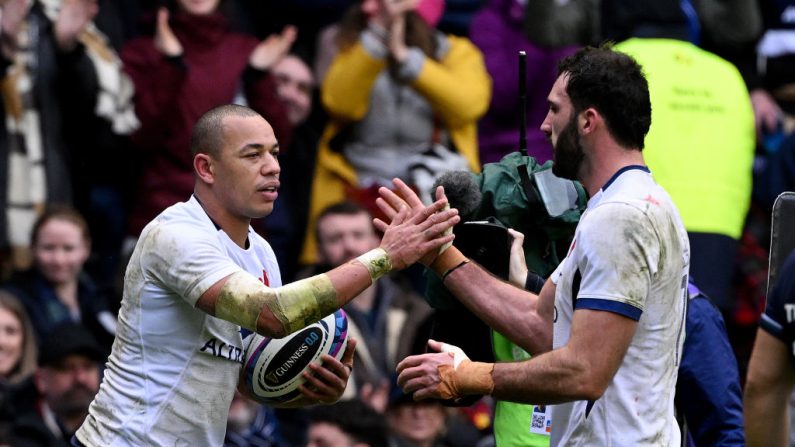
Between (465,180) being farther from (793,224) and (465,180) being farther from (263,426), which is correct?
(263,426)

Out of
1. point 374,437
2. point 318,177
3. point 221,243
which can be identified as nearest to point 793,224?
point 221,243

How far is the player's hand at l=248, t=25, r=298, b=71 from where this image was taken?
10.5 meters

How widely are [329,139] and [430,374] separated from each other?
482cm

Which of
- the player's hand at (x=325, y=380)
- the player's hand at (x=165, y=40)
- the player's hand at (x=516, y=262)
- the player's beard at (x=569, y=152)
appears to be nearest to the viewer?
the player's beard at (x=569, y=152)

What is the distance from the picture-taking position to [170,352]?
→ 6625mm

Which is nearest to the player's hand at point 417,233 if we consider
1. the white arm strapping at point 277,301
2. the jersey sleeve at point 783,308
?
the white arm strapping at point 277,301

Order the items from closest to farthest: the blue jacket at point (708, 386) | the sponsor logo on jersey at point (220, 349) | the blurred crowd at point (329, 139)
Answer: the sponsor logo on jersey at point (220, 349) < the blue jacket at point (708, 386) < the blurred crowd at point (329, 139)

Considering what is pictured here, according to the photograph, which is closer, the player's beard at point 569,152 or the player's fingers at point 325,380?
the player's beard at point 569,152

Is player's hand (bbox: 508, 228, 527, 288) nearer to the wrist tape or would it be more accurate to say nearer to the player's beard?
the player's beard

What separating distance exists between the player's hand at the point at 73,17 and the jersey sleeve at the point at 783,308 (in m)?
4.85

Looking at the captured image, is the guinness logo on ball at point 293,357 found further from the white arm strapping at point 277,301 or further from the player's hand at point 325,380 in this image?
the white arm strapping at point 277,301

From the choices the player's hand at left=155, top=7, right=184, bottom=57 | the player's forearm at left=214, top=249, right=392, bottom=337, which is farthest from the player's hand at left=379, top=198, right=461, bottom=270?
the player's hand at left=155, top=7, right=184, bottom=57

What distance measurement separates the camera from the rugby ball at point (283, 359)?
6.89 metres

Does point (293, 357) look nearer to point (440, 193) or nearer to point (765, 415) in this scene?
point (440, 193)
